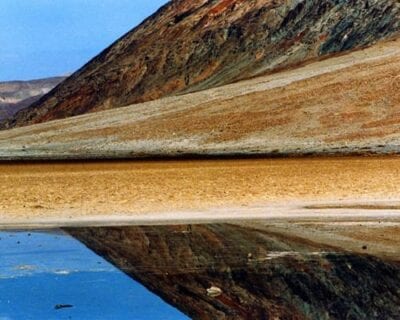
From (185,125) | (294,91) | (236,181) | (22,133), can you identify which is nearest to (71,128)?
(22,133)

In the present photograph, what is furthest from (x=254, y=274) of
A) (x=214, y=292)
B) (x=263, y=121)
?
(x=263, y=121)

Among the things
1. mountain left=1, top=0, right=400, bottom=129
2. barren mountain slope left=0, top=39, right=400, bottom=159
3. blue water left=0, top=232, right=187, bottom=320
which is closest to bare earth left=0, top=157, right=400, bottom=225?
blue water left=0, top=232, right=187, bottom=320

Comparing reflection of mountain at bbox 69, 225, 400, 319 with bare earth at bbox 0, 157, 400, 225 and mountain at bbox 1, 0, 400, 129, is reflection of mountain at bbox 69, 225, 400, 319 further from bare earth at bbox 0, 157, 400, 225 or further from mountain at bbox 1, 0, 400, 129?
mountain at bbox 1, 0, 400, 129

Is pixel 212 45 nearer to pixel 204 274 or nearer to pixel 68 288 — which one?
pixel 204 274

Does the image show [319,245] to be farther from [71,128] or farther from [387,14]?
[387,14]

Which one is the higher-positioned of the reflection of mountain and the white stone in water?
the white stone in water
